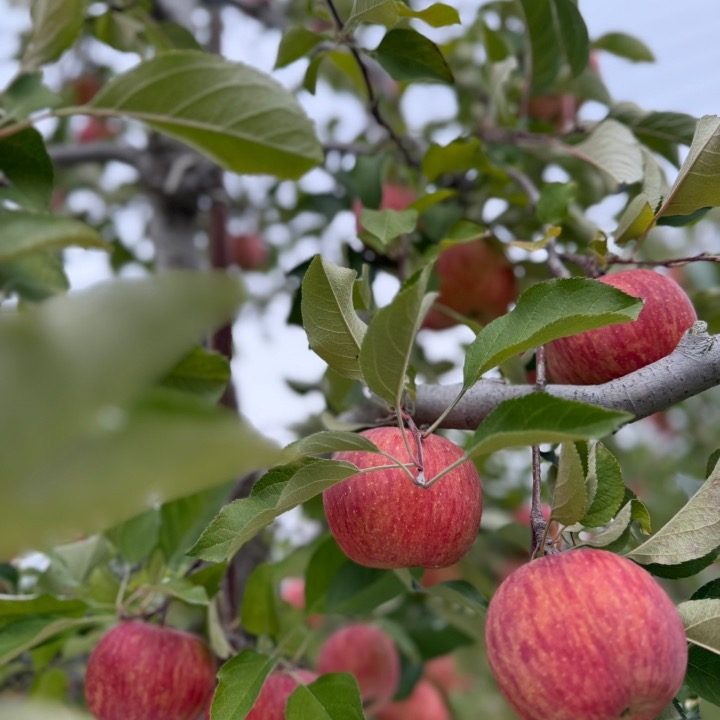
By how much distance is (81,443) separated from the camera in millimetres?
228

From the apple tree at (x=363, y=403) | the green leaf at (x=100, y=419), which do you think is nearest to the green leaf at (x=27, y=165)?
the apple tree at (x=363, y=403)

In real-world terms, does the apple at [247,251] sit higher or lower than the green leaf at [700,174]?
lower

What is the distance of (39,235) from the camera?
0.44 m

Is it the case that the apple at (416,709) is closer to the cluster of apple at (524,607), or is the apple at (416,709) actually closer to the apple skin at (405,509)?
the cluster of apple at (524,607)

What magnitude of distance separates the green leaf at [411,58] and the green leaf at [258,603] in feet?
1.97

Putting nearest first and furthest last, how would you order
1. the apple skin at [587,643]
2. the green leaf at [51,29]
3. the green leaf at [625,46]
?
the apple skin at [587,643] → the green leaf at [51,29] → the green leaf at [625,46]

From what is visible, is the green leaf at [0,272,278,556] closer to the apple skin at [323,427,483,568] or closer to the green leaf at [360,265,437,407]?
the green leaf at [360,265,437,407]

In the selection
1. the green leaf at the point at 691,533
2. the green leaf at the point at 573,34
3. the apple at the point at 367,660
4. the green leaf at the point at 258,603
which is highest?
the green leaf at the point at 573,34

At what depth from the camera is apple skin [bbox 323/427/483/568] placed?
643mm

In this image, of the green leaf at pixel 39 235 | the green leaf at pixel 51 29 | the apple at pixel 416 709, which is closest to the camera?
the green leaf at pixel 39 235

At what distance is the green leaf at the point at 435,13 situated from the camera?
2.76 feet

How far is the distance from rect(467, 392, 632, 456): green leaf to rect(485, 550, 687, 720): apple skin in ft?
0.38

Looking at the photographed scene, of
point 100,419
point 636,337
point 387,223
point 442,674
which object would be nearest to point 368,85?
point 387,223

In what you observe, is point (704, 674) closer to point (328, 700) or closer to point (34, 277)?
point (328, 700)
